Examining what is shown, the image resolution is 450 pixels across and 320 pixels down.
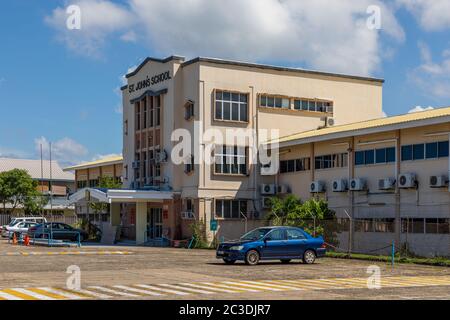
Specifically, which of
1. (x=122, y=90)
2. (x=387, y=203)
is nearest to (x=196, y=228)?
(x=387, y=203)

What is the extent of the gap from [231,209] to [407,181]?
14.6m

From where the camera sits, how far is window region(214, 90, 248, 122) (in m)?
46.4

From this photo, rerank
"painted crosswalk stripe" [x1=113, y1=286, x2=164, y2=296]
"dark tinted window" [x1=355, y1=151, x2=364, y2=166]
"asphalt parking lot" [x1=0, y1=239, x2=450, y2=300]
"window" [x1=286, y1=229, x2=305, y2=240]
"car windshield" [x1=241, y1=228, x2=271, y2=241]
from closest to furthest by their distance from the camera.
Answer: "painted crosswalk stripe" [x1=113, y1=286, x2=164, y2=296]
"asphalt parking lot" [x1=0, y1=239, x2=450, y2=300]
"car windshield" [x1=241, y1=228, x2=271, y2=241]
"window" [x1=286, y1=229, x2=305, y2=240]
"dark tinted window" [x1=355, y1=151, x2=364, y2=166]

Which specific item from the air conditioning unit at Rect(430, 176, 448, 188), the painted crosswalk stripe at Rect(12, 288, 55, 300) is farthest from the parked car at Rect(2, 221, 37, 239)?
the painted crosswalk stripe at Rect(12, 288, 55, 300)

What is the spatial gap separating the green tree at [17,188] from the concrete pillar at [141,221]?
3015cm

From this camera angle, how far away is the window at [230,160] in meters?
46.3

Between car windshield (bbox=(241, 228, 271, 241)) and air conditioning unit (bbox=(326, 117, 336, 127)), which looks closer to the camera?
car windshield (bbox=(241, 228, 271, 241))

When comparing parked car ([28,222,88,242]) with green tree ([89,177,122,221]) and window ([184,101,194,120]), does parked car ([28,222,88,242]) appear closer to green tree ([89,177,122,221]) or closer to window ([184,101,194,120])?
green tree ([89,177,122,221])

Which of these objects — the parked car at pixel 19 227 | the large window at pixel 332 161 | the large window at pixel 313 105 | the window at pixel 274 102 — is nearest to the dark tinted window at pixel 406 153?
the large window at pixel 332 161

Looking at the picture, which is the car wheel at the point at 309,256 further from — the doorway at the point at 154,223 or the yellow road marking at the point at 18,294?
the doorway at the point at 154,223

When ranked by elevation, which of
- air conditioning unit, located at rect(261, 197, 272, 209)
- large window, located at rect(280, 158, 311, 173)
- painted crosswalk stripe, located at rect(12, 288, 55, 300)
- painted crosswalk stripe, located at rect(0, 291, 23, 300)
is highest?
large window, located at rect(280, 158, 311, 173)

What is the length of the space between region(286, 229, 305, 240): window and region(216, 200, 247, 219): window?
56.3 feet

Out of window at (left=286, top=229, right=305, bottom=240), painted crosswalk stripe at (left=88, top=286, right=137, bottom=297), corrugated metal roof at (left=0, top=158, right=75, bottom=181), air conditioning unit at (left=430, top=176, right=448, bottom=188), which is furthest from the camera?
corrugated metal roof at (left=0, top=158, right=75, bottom=181)

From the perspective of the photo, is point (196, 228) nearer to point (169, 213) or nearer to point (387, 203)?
point (169, 213)
